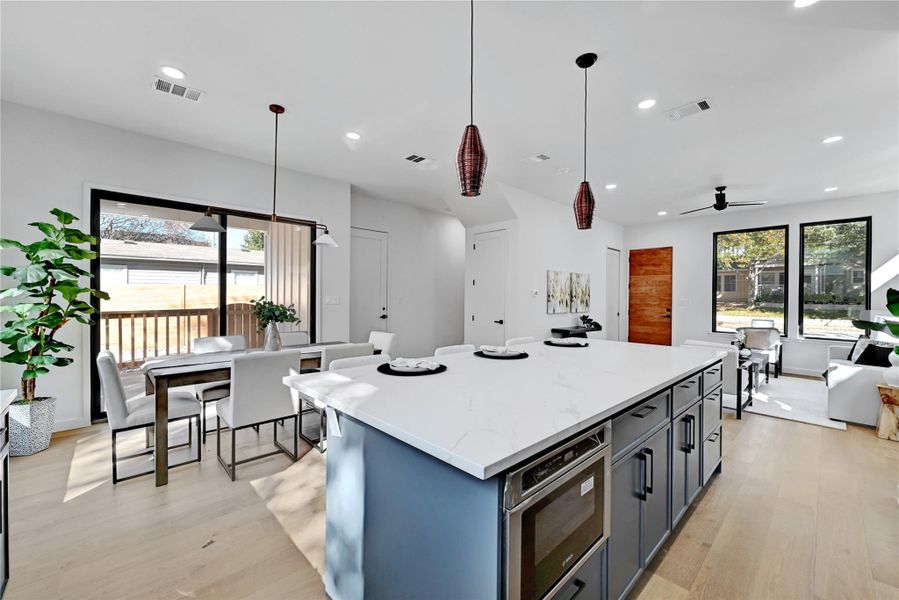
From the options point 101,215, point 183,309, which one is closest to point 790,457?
point 183,309

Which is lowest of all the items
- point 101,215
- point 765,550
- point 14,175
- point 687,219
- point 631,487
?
point 765,550

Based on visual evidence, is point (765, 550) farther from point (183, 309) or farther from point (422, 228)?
point (422, 228)

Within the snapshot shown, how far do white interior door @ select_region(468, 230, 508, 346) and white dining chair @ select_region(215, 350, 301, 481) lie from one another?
341 cm

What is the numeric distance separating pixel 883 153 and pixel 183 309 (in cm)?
750

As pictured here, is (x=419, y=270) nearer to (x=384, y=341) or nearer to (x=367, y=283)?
(x=367, y=283)

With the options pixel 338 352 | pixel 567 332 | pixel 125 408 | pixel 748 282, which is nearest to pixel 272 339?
pixel 338 352

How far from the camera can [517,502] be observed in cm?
93

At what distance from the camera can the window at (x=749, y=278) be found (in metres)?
6.25

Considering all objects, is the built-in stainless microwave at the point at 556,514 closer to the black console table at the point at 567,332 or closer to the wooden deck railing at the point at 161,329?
the wooden deck railing at the point at 161,329

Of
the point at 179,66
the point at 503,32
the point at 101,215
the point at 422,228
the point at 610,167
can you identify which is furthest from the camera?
the point at 422,228

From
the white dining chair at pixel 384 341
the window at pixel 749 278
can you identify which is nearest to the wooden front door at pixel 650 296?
the window at pixel 749 278

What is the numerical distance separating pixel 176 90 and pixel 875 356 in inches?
269

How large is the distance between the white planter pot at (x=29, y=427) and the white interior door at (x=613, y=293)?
782 centimetres

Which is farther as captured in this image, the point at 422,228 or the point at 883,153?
the point at 422,228
